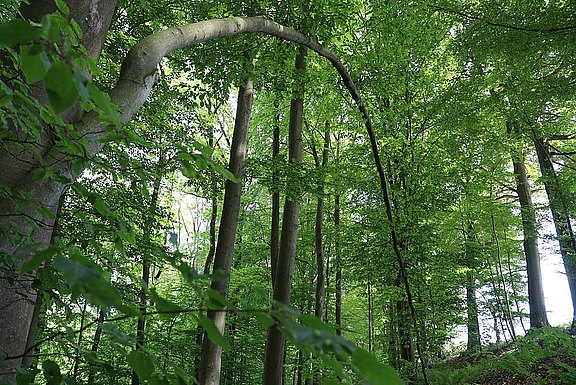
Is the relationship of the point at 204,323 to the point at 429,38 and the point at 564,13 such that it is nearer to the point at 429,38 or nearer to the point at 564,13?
the point at 564,13

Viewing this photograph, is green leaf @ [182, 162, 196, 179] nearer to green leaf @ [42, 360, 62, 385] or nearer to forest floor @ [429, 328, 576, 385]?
green leaf @ [42, 360, 62, 385]

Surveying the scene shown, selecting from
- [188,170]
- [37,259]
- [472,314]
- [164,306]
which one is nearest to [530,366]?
[472,314]

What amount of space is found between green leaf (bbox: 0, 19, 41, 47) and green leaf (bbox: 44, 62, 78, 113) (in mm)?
41

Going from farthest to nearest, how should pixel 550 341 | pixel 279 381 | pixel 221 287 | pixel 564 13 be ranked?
pixel 550 341, pixel 279 381, pixel 221 287, pixel 564 13

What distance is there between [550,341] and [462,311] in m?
1.91

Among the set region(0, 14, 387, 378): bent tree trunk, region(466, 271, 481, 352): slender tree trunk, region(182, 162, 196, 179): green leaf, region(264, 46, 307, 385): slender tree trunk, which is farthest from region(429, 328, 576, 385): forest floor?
region(0, 14, 387, 378): bent tree trunk

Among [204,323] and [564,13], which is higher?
[564,13]

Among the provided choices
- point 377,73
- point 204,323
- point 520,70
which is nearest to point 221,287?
point 377,73

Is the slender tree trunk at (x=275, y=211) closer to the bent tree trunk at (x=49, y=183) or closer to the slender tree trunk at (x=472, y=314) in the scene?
the bent tree trunk at (x=49, y=183)

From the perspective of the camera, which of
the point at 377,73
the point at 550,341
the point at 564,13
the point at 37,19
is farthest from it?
the point at 550,341

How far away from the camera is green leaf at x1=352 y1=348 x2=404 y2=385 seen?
59 cm

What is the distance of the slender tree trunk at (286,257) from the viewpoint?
5.39 metres

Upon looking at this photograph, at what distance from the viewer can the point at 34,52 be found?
516 mm

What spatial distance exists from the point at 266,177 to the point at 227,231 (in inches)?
38.3
